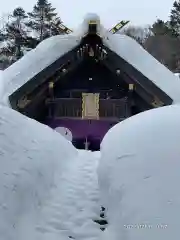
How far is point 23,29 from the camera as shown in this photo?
4816cm

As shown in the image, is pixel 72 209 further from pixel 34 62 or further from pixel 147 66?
pixel 34 62

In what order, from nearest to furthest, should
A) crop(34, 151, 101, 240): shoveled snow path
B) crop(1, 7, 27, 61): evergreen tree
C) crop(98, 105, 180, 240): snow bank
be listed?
crop(98, 105, 180, 240): snow bank < crop(34, 151, 101, 240): shoveled snow path < crop(1, 7, 27, 61): evergreen tree

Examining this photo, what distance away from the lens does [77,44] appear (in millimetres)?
11484

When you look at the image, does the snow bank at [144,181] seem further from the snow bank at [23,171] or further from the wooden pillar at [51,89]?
the wooden pillar at [51,89]

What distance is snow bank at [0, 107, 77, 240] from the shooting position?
127 inches

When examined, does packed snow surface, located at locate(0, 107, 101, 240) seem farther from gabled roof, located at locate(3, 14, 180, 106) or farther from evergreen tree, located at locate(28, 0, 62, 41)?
evergreen tree, located at locate(28, 0, 62, 41)

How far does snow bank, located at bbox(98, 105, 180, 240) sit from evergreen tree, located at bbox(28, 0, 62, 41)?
1660 inches

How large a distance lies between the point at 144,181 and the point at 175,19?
47381 millimetres

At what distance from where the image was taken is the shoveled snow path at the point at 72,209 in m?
3.61

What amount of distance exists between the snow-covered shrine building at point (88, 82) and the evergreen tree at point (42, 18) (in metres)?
33.9

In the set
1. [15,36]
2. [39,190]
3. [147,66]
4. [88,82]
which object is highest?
[15,36]

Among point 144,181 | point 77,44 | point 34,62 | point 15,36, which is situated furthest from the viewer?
point 15,36

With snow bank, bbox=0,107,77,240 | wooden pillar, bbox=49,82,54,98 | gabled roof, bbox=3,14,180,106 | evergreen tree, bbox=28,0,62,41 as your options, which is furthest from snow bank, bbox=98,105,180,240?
evergreen tree, bbox=28,0,62,41

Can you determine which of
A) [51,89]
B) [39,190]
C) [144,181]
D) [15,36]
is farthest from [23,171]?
[15,36]
